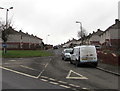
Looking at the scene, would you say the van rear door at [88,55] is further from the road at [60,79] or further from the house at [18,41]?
the house at [18,41]

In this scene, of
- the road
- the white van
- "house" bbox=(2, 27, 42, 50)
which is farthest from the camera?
"house" bbox=(2, 27, 42, 50)

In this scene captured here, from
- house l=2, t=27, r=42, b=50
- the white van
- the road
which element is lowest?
the road

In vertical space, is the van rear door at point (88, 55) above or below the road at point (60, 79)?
above

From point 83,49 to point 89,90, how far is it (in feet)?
34.2

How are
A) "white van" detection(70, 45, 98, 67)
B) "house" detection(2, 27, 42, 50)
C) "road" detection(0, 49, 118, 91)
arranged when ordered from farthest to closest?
"house" detection(2, 27, 42, 50) < "white van" detection(70, 45, 98, 67) < "road" detection(0, 49, 118, 91)

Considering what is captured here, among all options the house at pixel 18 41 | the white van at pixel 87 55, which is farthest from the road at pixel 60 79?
the house at pixel 18 41

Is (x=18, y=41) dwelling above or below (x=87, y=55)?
above

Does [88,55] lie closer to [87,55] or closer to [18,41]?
[87,55]

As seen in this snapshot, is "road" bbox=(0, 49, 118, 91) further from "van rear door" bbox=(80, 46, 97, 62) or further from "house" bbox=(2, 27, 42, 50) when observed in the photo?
"house" bbox=(2, 27, 42, 50)

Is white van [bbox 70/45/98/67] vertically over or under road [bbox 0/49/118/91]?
over

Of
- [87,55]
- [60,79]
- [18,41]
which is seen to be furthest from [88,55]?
[18,41]

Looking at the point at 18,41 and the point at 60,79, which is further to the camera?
the point at 18,41

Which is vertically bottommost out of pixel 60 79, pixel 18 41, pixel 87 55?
pixel 60 79

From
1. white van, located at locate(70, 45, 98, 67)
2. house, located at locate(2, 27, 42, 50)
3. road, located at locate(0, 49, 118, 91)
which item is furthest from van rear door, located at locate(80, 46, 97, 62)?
house, located at locate(2, 27, 42, 50)
